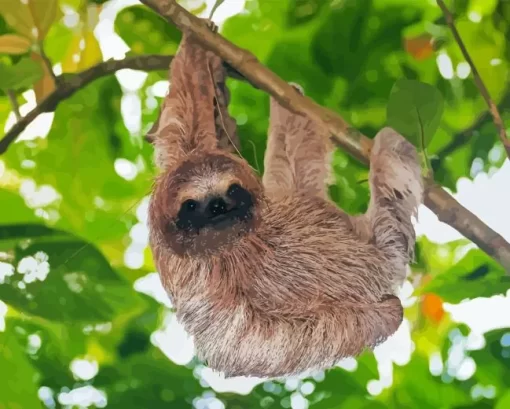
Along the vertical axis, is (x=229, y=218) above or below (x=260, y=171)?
below

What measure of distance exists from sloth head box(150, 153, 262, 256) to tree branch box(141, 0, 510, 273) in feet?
1.17

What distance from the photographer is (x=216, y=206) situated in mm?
1924

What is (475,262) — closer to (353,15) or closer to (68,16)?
(353,15)

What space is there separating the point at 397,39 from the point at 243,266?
121 cm

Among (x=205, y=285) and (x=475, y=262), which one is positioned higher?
(x=205, y=285)

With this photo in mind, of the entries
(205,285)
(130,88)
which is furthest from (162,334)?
(130,88)

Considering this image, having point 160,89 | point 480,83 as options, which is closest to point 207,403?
point 160,89

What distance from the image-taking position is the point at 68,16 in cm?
215

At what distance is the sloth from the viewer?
2.02 meters

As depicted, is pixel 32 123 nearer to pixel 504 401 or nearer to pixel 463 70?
pixel 463 70

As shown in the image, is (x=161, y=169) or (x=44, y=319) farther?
(x=44, y=319)

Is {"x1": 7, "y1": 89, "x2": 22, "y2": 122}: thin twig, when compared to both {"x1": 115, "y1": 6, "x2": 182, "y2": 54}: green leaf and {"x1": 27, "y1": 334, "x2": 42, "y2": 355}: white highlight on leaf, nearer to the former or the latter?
{"x1": 115, "y1": 6, "x2": 182, "y2": 54}: green leaf

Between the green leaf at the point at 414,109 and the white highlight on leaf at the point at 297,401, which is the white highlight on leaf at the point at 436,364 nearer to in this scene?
the white highlight on leaf at the point at 297,401

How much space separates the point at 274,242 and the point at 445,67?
1.08 m
